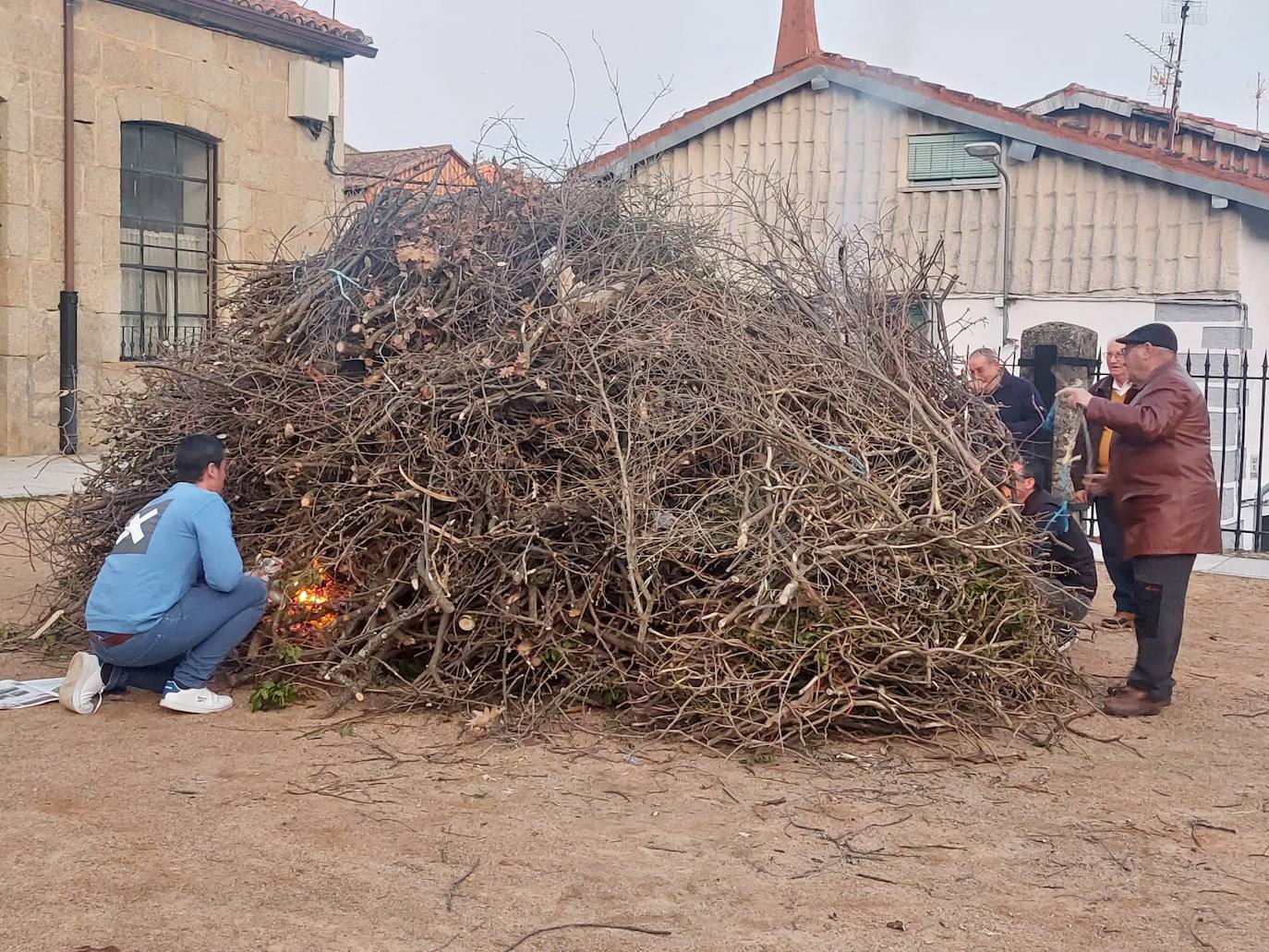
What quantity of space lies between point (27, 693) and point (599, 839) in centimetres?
286

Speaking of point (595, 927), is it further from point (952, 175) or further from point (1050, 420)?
point (952, 175)

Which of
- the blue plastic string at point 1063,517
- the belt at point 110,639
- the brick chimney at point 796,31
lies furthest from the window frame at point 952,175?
the belt at point 110,639

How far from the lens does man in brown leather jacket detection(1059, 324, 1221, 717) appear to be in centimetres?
546

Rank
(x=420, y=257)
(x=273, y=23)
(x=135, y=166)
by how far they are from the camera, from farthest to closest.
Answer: (x=273, y=23) < (x=135, y=166) < (x=420, y=257)

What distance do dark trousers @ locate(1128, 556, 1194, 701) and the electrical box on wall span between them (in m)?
13.8

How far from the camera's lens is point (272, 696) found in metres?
5.31

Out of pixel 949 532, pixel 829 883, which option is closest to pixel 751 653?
pixel 949 532

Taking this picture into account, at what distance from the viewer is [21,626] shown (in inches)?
268

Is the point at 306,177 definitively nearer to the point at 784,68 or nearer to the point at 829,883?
the point at 784,68

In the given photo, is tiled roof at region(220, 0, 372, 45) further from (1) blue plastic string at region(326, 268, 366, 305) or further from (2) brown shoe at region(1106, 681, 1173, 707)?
(2) brown shoe at region(1106, 681, 1173, 707)

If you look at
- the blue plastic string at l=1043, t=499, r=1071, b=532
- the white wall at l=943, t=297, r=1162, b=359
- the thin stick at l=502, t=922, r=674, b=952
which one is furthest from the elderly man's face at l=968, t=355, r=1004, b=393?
the white wall at l=943, t=297, r=1162, b=359

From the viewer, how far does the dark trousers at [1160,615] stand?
550 cm

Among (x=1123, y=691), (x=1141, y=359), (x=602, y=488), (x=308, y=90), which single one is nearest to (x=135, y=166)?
(x=308, y=90)

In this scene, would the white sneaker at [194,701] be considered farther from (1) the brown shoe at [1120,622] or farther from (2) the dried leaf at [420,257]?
(1) the brown shoe at [1120,622]
